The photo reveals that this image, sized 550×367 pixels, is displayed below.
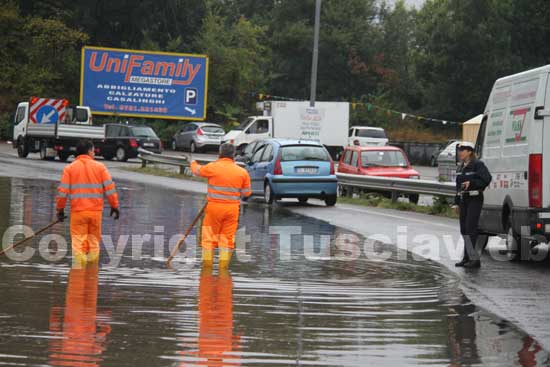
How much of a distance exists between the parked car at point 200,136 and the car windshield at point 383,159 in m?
27.0

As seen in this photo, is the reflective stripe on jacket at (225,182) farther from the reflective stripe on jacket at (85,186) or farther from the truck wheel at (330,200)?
the truck wheel at (330,200)

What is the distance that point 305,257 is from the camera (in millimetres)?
15039

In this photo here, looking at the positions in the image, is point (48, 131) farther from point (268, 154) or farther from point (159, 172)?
point (268, 154)

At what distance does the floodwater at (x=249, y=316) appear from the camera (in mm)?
7934

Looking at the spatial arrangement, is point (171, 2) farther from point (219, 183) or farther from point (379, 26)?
point (219, 183)

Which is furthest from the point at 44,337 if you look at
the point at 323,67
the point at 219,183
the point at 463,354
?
the point at 323,67

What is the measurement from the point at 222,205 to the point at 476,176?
138 inches

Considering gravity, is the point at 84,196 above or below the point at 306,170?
below

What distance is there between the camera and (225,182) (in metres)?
13.0

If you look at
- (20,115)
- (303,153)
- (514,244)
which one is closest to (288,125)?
(20,115)

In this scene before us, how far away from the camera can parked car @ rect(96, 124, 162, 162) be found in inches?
1864

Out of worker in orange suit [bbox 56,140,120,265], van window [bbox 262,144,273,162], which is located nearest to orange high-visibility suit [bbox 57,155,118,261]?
worker in orange suit [bbox 56,140,120,265]

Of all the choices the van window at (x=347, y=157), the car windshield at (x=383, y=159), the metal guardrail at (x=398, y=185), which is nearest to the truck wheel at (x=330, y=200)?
the metal guardrail at (x=398, y=185)

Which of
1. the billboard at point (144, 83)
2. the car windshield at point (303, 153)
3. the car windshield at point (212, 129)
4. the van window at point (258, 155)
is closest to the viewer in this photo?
the car windshield at point (303, 153)
